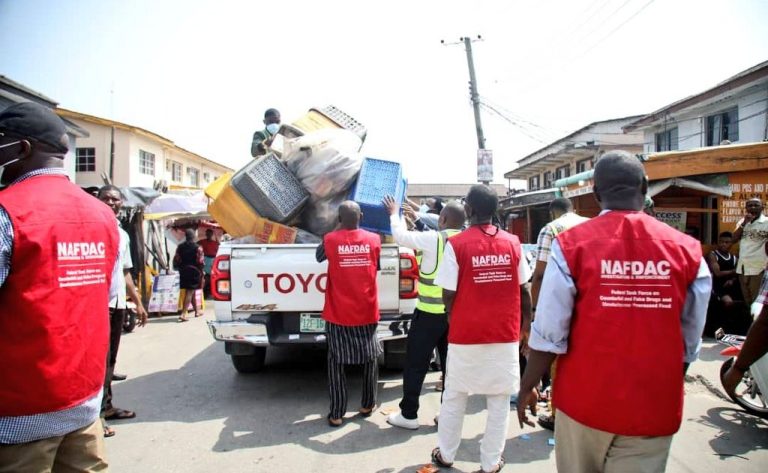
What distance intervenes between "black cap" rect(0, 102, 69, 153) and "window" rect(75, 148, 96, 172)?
84.7 ft

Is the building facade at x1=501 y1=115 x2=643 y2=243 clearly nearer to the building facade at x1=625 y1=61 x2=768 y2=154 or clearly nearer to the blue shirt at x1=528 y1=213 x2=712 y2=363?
the building facade at x1=625 y1=61 x2=768 y2=154

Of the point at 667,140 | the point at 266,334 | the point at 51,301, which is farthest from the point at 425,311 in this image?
the point at 667,140

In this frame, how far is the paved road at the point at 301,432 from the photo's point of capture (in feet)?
11.8

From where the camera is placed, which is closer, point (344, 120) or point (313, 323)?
point (313, 323)

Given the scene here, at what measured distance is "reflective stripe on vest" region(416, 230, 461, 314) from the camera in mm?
4004

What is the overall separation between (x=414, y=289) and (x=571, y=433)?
3.04 meters

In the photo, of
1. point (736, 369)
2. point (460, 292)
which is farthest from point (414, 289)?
point (736, 369)

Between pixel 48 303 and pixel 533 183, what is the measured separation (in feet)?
118

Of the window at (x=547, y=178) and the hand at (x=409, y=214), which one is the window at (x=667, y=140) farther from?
the hand at (x=409, y=214)

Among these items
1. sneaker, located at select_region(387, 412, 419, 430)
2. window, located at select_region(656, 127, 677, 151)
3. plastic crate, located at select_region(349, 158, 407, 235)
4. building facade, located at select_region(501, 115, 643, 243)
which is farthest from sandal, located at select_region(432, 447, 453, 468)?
window, located at select_region(656, 127, 677, 151)

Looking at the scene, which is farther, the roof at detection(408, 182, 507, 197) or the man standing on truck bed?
the roof at detection(408, 182, 507, 197)

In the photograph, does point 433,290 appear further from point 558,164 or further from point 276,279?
point 558,164

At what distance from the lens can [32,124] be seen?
2000 mm

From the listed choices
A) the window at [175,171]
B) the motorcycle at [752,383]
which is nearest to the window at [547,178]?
the window at [175,171]
